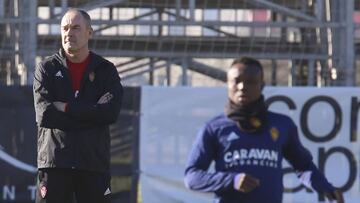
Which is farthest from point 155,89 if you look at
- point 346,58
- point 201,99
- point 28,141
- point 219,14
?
point 219,14

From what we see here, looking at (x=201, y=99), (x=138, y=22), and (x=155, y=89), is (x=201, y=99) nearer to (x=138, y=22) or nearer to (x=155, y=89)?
(x=155, y=89)

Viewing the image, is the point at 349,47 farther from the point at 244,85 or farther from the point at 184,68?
the point at 244,85

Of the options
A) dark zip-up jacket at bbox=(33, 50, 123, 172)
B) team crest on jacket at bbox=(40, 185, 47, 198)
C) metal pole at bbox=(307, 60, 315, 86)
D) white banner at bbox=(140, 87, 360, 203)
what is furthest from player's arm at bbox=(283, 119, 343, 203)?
metal pole at bbox=(307, 60, 315, 86)

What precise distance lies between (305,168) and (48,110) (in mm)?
1706

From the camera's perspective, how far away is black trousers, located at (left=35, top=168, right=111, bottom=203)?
552 cm

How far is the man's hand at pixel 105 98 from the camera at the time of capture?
5547 mm

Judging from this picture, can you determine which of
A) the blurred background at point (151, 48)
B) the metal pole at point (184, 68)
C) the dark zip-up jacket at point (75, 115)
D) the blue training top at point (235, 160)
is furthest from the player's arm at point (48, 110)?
the metal pole at point (184, 68)

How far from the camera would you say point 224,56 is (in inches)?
374

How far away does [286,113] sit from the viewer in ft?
27.8

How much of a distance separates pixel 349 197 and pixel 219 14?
3.18 m

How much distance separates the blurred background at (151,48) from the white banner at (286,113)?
5.4 inches

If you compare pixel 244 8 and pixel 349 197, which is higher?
pixel 244 8

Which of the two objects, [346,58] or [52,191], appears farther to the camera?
[346,58]

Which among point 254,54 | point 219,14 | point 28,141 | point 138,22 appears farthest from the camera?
point 219,14
